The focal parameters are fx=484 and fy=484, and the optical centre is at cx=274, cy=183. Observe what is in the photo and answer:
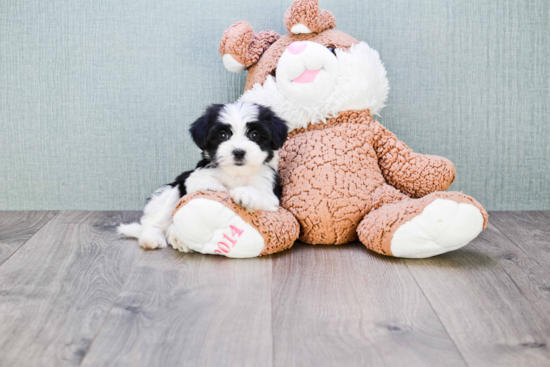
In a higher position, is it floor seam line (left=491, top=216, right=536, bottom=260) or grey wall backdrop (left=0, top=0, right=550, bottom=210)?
grey wall backdrop (left=0, top=0, right=550, bottom=210)

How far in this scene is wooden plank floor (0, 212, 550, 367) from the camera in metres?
0.96

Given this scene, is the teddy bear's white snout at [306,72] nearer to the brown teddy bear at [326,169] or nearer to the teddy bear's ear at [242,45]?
the brown teddy bear at [326,169]

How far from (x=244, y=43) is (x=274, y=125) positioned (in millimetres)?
418

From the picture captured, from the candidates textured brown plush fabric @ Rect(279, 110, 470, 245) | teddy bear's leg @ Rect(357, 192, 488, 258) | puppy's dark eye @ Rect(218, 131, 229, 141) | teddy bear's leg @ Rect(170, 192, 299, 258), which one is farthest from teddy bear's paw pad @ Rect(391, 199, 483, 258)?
puppy's dark eye @ Rect(218, 131, 229, 141)

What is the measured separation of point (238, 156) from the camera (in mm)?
1455

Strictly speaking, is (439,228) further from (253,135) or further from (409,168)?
(253,135)

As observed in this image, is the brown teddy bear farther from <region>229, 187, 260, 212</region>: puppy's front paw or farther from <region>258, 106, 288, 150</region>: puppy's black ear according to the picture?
<region>258, 106, 288, 150</region>: puppy's black ear

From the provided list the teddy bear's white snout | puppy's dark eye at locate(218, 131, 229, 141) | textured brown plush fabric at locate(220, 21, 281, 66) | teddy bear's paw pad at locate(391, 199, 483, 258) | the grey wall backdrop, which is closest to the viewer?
teddy bear's paw pad at locate(391, 199, 483, 258)

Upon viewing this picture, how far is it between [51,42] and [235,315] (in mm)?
1512

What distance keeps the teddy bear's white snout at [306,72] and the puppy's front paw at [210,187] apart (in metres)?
0.41

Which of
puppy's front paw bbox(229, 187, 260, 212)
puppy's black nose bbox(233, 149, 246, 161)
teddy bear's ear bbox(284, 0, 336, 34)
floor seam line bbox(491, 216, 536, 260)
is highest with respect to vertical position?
teddy bear's ear bbox(284, 0, 336, 34)

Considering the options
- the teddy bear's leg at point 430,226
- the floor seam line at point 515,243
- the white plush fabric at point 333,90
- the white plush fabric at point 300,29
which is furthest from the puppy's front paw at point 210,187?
the floor seam line at point 515,243

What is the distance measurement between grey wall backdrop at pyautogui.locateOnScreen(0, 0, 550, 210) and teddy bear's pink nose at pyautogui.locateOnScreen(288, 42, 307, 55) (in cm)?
43

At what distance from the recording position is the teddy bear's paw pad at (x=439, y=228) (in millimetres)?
1391
